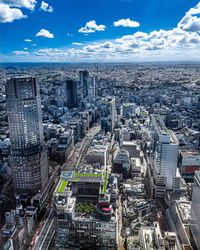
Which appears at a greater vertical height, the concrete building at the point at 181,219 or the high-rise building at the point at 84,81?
the high-rise building at the point at 84,81

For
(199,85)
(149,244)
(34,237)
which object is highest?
(199,85)

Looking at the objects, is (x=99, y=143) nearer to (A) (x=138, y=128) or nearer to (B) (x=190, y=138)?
(A) (x=138, y=128)

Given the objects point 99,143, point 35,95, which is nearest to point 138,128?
point 99,143

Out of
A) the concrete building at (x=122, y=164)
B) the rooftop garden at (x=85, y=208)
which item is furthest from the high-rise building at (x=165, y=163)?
the rooftop garden at (x=85, y=208)

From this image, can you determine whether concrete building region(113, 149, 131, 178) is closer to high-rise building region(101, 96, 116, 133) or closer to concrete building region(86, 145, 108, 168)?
concrete building region(86, 145, 108, 168)

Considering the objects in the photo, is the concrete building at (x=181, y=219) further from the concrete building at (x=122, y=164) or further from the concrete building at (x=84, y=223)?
the concrete building at (x=122, y=164)

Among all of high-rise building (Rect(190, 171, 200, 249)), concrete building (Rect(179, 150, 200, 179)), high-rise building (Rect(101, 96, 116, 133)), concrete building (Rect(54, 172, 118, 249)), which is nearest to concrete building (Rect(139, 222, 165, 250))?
concrete building (Rect(54, 172, 118, 249))
